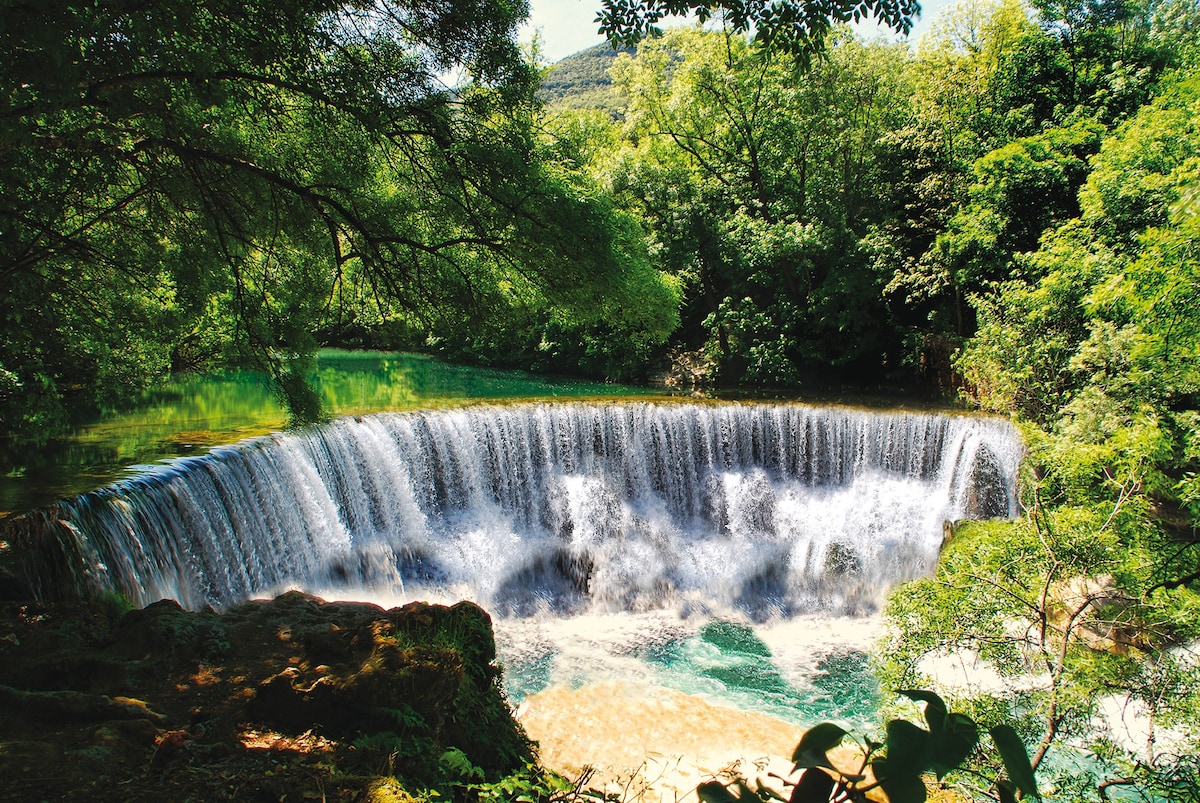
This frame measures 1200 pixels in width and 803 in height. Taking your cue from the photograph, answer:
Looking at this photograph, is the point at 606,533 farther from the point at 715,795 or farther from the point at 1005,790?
the point at 1005,790

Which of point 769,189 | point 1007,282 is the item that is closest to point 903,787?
point 1007,282

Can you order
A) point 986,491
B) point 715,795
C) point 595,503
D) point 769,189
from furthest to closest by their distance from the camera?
point 769,189 → point 595,503 → point 986,491 → point 715,795

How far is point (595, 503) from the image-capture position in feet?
37.7

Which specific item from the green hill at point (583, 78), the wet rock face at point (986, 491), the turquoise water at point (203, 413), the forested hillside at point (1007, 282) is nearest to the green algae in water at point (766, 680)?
the forested hillside at point (1007, 282)

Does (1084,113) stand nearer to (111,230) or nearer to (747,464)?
→ (747,464)

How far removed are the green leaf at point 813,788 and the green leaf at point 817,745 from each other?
0.01 meters

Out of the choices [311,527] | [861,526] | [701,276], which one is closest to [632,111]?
[701,276]

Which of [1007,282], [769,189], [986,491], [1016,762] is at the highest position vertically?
[769,189]

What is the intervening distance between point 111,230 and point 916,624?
7.60 metres

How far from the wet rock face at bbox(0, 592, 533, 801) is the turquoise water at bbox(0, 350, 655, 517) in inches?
99.0

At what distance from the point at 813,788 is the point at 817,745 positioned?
72mm

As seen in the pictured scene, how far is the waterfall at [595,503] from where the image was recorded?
834 cm

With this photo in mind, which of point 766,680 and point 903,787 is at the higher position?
point 903,787

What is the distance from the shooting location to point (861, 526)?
11039 millimetres
